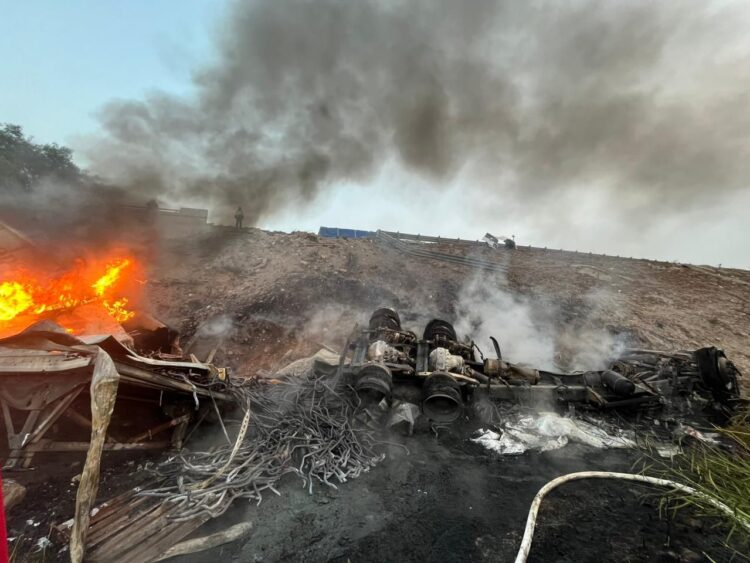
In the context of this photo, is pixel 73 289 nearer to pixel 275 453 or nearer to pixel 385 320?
pixel 275 453

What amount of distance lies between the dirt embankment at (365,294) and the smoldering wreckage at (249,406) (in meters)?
2.41

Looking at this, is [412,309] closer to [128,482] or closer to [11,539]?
[128,482]

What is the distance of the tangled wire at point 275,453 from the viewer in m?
4.74

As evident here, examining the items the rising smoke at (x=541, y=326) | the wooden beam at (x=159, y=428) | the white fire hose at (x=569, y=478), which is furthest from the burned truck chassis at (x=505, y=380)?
the wooden beam at (x=159, y=428)

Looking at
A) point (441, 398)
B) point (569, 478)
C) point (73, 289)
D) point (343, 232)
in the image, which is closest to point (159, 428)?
point (441, 398)

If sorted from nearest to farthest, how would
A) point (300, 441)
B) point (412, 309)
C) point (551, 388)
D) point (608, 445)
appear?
point (300, 441) → point (608, 445) → point (551, 388) → point (412, 309)

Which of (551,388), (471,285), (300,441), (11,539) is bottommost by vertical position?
(11,539)

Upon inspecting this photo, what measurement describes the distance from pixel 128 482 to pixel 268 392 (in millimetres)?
2641

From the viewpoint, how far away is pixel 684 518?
15.8 feet

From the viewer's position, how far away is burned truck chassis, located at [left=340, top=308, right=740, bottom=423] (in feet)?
→ 22.6

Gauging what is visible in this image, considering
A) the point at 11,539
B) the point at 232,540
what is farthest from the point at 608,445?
the point at 11,539

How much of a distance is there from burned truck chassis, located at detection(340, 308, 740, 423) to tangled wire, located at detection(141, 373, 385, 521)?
0.78 metres

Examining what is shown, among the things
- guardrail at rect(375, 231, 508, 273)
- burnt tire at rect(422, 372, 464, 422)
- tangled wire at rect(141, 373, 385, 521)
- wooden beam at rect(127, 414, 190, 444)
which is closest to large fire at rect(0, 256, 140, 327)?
wooden beam at rect(127, 414, 190, 444)

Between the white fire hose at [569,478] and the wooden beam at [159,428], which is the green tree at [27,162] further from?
the white fire hose at [569,478]
